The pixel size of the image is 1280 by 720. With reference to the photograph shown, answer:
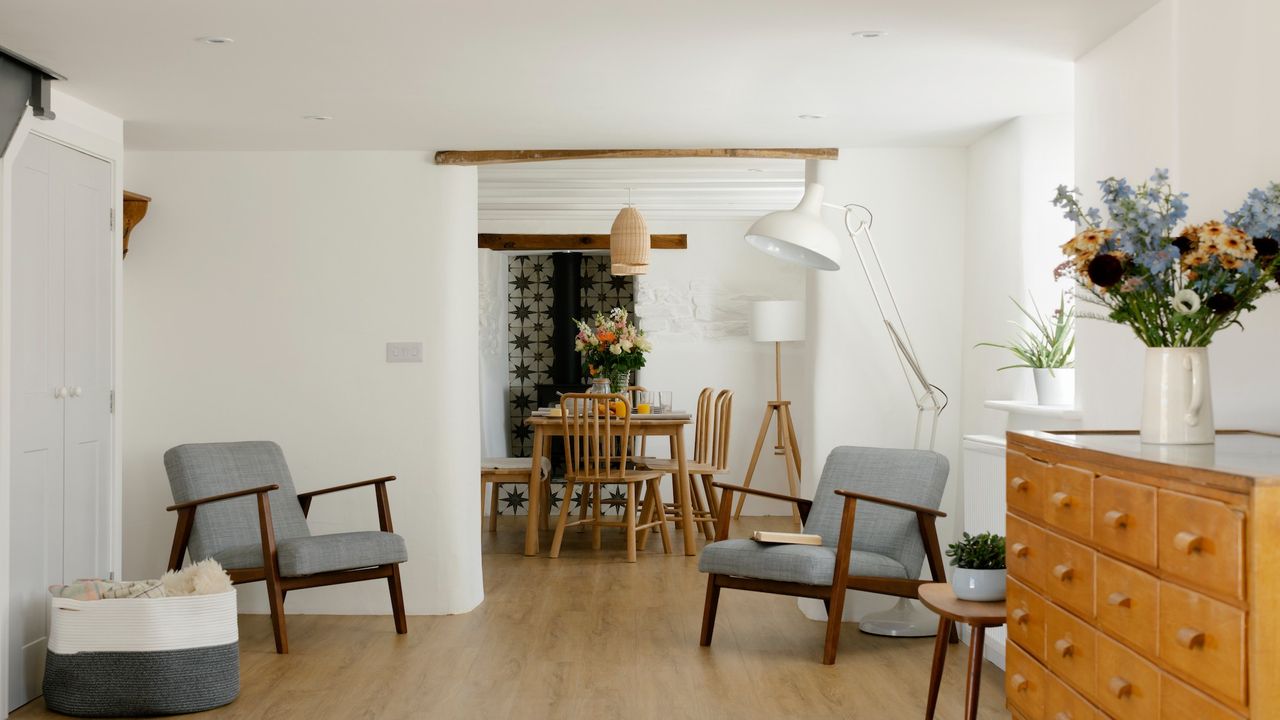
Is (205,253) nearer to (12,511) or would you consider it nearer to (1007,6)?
(12,511)

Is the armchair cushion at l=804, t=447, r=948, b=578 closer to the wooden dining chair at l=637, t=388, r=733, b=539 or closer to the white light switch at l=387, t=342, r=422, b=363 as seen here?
the white light switch at l=387, t=342, r=422, b=363

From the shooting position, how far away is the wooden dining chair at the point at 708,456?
767cm

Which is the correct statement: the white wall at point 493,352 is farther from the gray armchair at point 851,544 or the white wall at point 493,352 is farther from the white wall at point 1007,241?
the white wall at point 1007,241

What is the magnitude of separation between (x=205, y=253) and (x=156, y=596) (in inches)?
81.0

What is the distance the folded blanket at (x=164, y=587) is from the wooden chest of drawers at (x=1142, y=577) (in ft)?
8.73

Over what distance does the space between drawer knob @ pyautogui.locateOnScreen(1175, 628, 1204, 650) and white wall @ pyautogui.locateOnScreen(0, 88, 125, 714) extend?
139 inches

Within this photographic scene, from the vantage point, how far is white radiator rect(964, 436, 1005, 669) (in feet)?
13.9

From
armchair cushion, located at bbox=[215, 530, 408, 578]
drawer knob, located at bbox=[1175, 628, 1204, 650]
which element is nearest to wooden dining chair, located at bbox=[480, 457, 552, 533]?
armchair cushion, located at bbox=[215, 530, 408, 578]

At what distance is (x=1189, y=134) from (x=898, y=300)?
2.38m

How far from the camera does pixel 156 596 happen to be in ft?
13.1

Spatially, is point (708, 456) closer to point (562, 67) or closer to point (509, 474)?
point (509, 474)

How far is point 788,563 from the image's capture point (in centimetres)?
453

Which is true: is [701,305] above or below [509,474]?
above

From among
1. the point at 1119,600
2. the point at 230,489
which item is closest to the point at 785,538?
the point at 230,489
